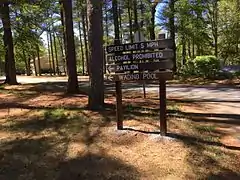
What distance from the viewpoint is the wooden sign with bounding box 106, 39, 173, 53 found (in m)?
6.07

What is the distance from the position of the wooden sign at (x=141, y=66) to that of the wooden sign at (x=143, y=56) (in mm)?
97

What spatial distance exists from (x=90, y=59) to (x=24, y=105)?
3162mm

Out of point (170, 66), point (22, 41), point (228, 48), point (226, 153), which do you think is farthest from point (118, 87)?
Result: point (228, 48)

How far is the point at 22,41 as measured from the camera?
19.0m

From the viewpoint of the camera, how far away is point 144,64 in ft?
21.1

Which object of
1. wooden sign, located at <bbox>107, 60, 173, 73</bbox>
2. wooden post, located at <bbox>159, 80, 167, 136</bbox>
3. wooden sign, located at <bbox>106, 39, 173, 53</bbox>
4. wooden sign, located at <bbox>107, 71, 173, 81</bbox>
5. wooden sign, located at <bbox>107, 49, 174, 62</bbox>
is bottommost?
wooden post, located at <bbox>159, 80, 167, 136</bbox>

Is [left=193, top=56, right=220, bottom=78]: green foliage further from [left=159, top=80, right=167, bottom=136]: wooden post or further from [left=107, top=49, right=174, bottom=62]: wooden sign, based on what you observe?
[left=159, top=80, right=167, bottom=136]: wooden post

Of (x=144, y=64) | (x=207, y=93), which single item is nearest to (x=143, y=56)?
(x=144, y=64)

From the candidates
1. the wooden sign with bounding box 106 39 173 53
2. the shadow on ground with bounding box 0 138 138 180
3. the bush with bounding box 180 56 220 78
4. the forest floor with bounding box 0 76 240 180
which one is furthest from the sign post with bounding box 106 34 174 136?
the bush with bounding box 180 56 220 78

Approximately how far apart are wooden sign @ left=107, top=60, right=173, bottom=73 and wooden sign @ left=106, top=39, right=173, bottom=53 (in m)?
0.29

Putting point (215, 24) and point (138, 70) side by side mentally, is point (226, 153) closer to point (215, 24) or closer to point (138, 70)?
point (138, 70)

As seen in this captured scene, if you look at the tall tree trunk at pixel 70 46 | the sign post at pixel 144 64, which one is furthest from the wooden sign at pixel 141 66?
the tall tree trunk at pixel 70 46

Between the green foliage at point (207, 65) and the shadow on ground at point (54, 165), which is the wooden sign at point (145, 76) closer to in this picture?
the shadow on ground at point (54, 165)

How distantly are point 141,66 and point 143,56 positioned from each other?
0.65 feet
